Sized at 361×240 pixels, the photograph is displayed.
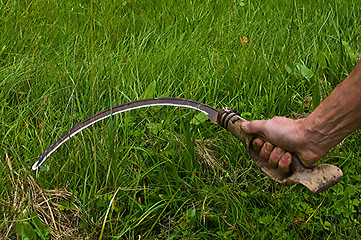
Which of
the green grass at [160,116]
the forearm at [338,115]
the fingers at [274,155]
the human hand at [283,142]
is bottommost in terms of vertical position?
the green grass at [160,116]

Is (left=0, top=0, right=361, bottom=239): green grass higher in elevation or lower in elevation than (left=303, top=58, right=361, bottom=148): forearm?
lower

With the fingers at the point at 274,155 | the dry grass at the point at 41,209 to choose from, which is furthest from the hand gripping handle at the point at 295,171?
the dry grass at the point at 41,209

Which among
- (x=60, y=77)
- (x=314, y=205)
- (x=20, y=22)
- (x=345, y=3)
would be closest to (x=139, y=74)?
(x=60, y=77)

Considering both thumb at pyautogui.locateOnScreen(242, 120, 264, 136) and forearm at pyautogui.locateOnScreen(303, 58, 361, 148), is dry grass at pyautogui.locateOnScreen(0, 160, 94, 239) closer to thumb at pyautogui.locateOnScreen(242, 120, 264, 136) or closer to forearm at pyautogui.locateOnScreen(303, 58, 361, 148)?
thumb at pyautogui.locateOnScreen(242, 120, 264, 136)

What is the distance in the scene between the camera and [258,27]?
10.9 ft

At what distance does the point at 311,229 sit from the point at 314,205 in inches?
5.8

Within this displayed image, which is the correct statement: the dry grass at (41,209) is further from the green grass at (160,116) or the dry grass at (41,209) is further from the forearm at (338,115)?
the forearm at (338,115)

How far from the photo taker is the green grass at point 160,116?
2.04 metres

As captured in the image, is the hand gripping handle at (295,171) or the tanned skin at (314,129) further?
the hand gripping handle at (295,171)

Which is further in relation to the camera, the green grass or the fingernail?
the green grass

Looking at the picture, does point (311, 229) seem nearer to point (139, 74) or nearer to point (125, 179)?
point (125, 179)

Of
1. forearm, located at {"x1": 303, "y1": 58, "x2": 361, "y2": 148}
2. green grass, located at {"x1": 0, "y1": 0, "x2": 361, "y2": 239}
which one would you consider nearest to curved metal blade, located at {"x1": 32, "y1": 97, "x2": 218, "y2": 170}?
green grass, located at {"x1": 0, "y1": 0, "x2": 361, "y2": 239}

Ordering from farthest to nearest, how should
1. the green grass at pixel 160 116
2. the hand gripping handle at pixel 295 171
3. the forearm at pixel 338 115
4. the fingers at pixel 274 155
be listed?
the green grass at pixel 160 116 < the fingers at pixel 274 155 < the hand gripping handle at pixel 295 171 < the forearm at pixel 338 115

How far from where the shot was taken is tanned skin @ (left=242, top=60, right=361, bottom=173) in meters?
1.63
